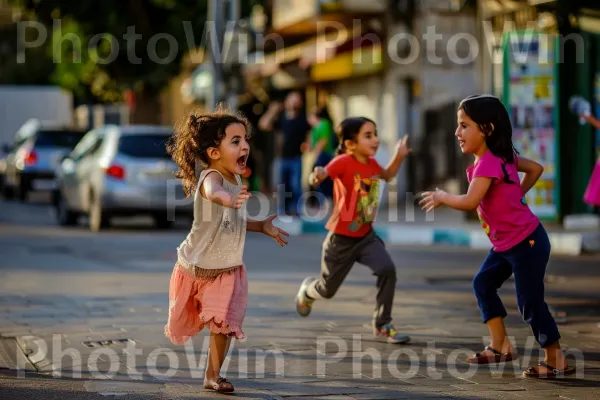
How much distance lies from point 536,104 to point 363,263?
39.4 feet

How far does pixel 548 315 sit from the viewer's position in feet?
25.9

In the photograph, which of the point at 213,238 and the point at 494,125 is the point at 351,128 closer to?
the point at 494,125

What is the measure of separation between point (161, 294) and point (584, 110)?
3823 millimetres

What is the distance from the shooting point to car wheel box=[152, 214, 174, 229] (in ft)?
71.3

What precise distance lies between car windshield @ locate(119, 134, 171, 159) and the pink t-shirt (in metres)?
13.6

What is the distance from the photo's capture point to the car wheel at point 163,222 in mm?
21734

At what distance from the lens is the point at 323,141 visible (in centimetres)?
2211

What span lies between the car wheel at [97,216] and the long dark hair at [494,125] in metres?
13.8

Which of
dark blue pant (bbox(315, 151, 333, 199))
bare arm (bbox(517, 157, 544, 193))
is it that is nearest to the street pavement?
bare arm (bbox(517, 157, 544, 193))

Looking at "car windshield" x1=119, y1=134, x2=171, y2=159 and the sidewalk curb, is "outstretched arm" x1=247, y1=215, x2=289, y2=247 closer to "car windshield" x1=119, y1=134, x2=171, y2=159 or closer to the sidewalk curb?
the sidewalk curb

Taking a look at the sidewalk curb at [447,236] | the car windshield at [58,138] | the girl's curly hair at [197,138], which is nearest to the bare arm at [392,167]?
the girl's curly hair at [197,138]

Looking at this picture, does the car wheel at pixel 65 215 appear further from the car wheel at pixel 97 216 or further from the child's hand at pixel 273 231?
the child's hand at pixel 273 231

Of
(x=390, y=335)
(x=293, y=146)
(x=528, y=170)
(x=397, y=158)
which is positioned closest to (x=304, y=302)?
(x=390, y=335)

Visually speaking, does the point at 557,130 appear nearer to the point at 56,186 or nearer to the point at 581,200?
the point at 581,200
